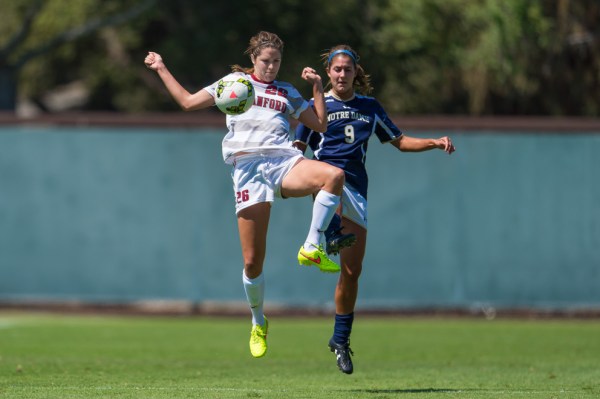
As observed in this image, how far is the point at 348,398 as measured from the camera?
10000mm

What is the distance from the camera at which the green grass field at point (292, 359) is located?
10586mm

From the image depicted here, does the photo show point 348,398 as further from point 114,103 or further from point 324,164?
point 114,103

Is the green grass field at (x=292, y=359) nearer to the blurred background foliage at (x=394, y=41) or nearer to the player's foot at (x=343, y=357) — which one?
the player's foot at (x=343, y=357)

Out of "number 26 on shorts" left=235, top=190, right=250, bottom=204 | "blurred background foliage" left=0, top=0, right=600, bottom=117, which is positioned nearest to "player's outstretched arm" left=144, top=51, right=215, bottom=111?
"number 26 on shorts" left=235, top=190, right=250, bottom=204

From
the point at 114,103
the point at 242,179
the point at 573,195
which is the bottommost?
the point at 114,103

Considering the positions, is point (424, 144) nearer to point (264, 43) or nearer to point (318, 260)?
point (318, 260)

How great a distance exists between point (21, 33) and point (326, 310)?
8.92m

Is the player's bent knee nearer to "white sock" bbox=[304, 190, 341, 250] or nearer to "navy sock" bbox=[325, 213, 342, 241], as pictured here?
"white sock" bbox=[304, 190, 341, 250]

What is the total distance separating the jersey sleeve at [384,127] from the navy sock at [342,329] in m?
1.56

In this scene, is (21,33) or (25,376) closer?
(25,376)

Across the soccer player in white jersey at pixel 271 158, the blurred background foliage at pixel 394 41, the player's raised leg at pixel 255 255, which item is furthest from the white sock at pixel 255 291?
the blurred background foliage at pixel 394 41

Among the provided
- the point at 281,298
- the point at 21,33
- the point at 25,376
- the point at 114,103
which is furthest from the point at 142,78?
the point at 25,376

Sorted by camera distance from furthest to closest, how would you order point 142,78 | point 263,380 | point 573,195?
point 142,78
point 573,195
point 263,380

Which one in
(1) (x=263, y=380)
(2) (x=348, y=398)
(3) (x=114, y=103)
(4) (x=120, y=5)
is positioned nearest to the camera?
(2) (x=348, y=398)
